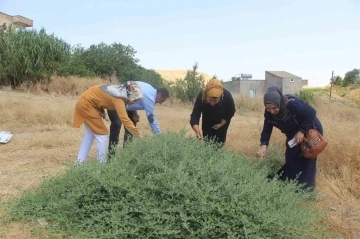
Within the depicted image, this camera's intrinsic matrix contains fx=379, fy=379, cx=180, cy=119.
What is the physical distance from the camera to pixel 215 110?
14.8ft

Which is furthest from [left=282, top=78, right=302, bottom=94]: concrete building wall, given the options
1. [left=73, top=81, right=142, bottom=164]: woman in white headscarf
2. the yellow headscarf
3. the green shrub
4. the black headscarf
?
the green shrub

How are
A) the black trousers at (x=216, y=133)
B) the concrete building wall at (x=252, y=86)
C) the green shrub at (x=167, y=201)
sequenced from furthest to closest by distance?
the concrete building wall at (x=252, y=86) → the black trousers at (x=216, y=133) → the green shrub at (x=167, y=201)

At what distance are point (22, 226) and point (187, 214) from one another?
4.66 feet

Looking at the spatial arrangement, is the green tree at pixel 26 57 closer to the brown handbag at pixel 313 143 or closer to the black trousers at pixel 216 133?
the black trousers at pixel 216 133

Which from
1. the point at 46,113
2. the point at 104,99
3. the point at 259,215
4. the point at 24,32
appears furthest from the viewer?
the point at 24,32

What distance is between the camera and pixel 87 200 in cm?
308

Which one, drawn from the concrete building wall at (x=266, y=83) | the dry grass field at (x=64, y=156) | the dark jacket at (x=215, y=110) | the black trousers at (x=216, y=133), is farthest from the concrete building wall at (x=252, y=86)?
the dark jacket at (x=215, y=110)

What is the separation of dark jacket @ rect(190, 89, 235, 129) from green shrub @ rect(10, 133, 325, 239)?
1.16 meters

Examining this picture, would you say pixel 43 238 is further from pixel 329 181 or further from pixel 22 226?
pixel 329 181

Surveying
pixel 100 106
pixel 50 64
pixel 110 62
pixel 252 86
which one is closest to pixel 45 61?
pixel 50 64

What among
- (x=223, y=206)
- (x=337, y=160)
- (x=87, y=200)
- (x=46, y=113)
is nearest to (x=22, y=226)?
(x=87, y=200)

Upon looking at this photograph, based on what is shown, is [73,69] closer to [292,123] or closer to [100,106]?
[100,106]

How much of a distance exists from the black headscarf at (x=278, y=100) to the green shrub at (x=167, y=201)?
74 centimetres

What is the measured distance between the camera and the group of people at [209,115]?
394 cm
